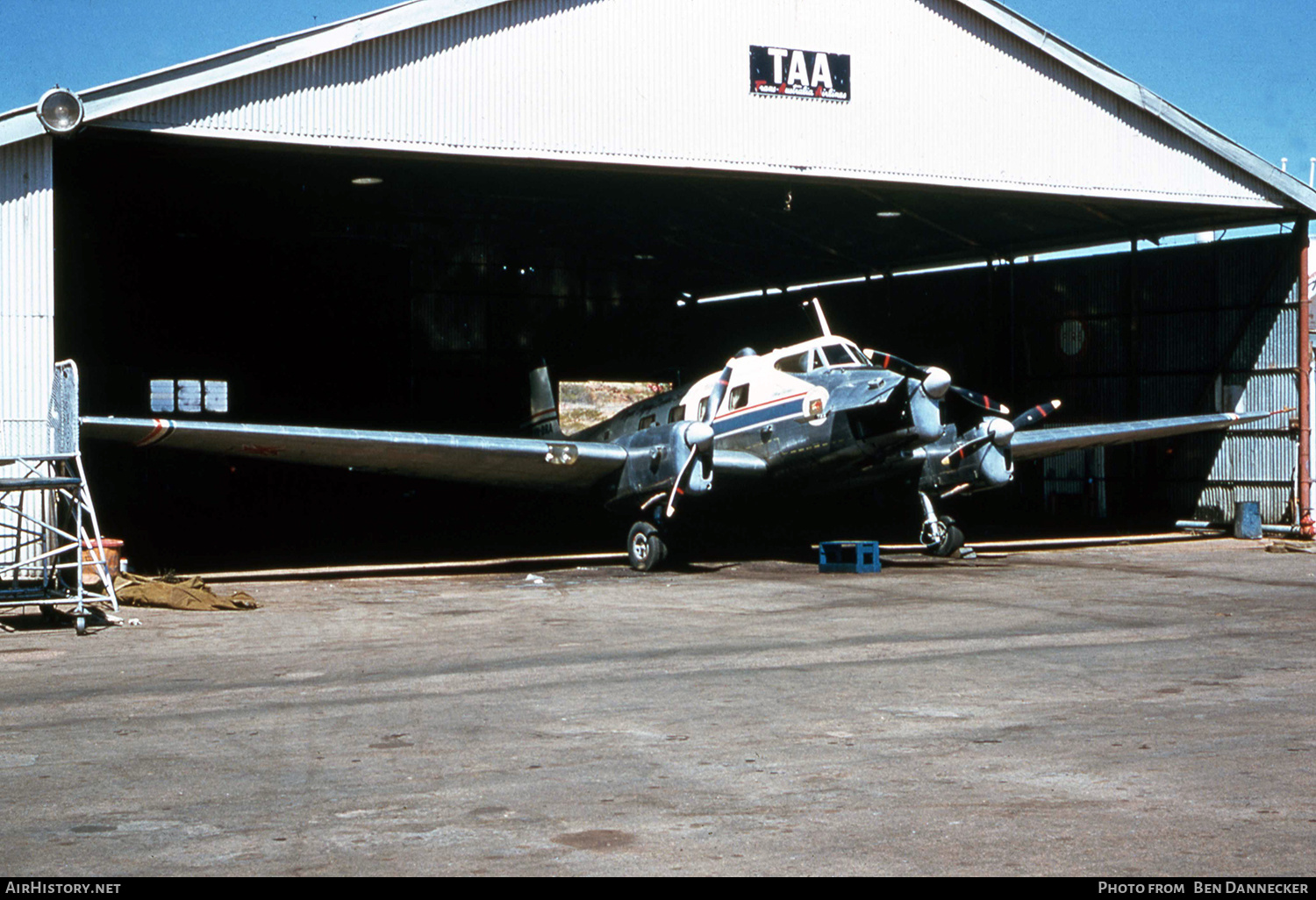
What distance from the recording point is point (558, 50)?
20312 mm

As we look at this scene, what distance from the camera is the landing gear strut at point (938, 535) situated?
2309 centimetres

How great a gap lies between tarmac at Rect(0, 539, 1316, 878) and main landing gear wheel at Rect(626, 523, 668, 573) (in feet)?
19.2

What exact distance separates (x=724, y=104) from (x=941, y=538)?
28.2 ft

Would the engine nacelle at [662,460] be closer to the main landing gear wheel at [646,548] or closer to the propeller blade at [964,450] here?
the main landing gear wheel at [646,548]

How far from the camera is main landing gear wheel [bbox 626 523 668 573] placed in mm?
21500

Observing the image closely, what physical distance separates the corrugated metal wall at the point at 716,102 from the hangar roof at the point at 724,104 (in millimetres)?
31

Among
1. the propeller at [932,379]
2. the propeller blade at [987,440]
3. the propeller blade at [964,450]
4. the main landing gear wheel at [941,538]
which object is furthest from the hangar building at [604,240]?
the main landing gear wheel at [941,538]

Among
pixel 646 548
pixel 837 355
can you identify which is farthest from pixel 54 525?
pixel 837 355

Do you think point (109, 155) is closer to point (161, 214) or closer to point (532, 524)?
point (161, 214)

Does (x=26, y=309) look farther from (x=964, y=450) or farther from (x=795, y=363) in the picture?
(x=964, y=450)

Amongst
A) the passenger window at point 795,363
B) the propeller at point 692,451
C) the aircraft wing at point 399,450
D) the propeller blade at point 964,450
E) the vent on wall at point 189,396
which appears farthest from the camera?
the vent on wall at point 189,396

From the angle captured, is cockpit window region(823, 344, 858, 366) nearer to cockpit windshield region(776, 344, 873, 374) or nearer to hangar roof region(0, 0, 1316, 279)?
cockpit windshield region(776, 344, 873, 374)

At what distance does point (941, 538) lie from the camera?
23094mm

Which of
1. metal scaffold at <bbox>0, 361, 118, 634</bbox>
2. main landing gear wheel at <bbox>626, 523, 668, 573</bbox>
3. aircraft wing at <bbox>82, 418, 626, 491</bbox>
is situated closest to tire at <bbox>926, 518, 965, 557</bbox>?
main landing gear wheel at <bbox>626, 523, 668, 573</bbox>
